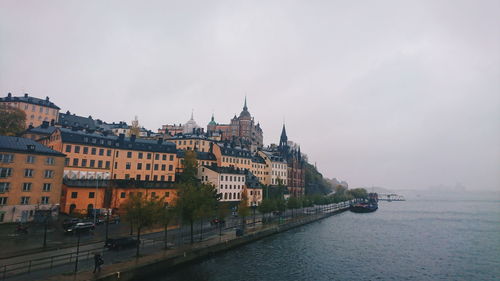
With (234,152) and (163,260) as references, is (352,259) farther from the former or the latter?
(234,152)

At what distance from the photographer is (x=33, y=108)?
348ft

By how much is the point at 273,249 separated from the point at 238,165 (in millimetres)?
58752

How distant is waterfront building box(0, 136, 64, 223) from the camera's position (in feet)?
159

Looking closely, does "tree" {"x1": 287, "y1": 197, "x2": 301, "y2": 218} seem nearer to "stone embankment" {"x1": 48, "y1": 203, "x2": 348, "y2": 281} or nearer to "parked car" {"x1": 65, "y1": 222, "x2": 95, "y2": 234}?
"stone embankment" {"x1": 48, "y1": 203, "x2": 348, "y2": 281}

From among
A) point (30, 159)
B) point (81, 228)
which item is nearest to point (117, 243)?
point (81, 228)

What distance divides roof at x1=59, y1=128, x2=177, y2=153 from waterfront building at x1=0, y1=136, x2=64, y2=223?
12.3m

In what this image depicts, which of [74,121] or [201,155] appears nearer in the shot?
[201,155]

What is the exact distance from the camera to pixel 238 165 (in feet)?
353

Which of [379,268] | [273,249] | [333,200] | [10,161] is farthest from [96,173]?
[333,200]

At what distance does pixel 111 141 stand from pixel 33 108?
56141 mm

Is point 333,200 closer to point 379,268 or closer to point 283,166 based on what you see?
point 283,166

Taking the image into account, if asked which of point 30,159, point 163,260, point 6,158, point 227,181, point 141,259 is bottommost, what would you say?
point 163,260

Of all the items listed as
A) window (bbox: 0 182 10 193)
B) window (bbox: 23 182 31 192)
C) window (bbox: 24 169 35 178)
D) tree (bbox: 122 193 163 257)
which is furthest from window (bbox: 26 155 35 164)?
tree (bbox: 122 193 163 257)

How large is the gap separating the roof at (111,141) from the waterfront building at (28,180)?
483 inches
